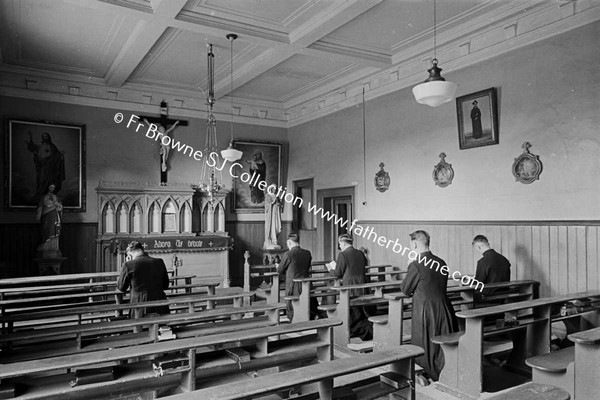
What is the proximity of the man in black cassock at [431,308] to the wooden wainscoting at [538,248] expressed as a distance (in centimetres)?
231

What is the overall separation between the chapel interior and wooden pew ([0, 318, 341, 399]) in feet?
0.06

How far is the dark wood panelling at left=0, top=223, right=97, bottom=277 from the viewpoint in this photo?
8.83 m

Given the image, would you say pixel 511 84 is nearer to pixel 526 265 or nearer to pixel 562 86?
pixel 562 86

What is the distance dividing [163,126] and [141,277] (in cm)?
606

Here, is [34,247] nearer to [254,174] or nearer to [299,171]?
[254,174]

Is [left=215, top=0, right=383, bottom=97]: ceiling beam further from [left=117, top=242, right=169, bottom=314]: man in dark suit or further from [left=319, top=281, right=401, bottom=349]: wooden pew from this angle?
[left=117, top=242, right=169, bottom=314]: man in dark suit


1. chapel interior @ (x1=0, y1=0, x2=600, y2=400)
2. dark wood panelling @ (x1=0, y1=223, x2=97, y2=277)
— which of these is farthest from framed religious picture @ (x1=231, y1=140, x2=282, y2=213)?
dark wood panelling @ (x1=0, y1=223, x2=97, y2=277)

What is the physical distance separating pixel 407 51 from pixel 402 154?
1.81 meters

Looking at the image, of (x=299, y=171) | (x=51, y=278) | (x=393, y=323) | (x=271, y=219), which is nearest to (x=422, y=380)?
(x=393, y=323)

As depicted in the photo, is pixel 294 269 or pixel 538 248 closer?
pixel 538 248

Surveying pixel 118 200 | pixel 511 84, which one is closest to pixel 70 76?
pixel 118 200

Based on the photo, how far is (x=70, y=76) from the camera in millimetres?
9469

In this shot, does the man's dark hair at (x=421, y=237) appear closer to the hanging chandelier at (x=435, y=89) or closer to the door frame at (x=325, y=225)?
the hanging chandelier at (x=435, y=89)

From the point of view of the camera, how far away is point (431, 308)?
4375 millimetres
